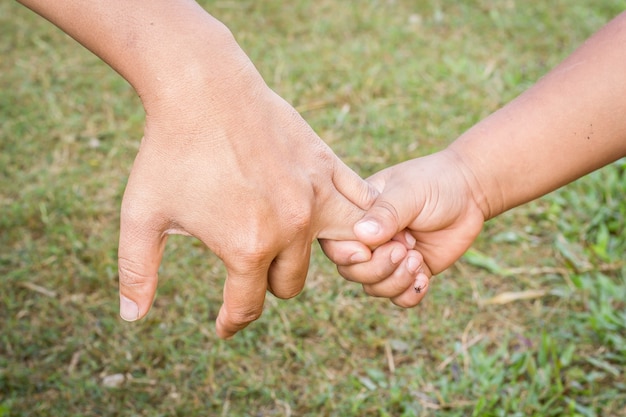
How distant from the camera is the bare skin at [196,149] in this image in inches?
59.4

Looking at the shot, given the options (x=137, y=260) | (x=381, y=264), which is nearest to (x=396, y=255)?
(x=381, y=264)

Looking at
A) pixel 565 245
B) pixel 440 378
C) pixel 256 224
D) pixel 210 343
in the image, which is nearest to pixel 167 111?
pixel 256 224

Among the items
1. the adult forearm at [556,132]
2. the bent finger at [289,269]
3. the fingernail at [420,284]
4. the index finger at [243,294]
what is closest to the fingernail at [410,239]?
the fingernail at [420,284]

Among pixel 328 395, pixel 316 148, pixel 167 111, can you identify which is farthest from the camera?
pixel 328 395

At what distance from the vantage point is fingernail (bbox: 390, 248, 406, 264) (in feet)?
6.30

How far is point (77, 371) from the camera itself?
2.25 m

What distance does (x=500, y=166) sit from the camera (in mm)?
1957

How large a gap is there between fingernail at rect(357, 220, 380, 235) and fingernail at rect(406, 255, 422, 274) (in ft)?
0.60

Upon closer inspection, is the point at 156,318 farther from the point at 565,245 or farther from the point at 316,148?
the point at 565,245

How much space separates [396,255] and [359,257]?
104 millimetres

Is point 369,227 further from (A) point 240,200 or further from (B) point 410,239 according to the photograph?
(A) point 240,200

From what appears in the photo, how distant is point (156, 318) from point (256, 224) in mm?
964

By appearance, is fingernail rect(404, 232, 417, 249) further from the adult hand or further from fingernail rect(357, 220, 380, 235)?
the adult hand

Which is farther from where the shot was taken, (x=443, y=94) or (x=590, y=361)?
(x=443, y=94)
